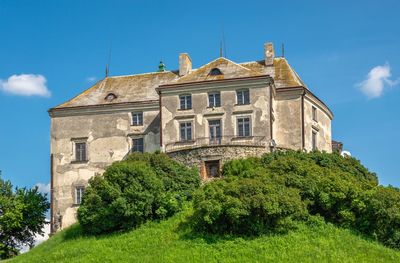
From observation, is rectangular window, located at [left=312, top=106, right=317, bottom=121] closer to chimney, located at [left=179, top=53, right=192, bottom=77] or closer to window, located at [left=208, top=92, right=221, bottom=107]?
window, located at [left=208, top=92, right=221, bottom=107]

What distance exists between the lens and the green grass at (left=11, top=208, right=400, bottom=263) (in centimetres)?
4666

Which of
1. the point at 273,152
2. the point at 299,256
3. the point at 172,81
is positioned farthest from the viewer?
the point at 172,81

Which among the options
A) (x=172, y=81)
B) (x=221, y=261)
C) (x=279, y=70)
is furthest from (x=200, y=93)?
(x=221, y=261)

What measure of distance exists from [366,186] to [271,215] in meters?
7.99

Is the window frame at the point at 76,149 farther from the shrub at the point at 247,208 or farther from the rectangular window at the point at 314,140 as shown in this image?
the rectangular window at the point at 314,140

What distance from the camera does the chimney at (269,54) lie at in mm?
65062

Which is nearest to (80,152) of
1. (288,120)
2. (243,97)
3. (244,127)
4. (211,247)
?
(244,127)

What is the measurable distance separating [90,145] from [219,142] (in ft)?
35.7

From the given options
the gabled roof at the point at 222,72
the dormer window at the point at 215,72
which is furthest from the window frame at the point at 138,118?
the dormer window at the point at 215,72

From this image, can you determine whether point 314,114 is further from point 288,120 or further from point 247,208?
point 247,208

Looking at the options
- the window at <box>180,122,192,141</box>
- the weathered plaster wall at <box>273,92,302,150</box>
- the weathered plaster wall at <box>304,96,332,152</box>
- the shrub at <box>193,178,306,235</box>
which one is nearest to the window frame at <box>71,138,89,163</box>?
the window at <box>180,122,192,141</box>

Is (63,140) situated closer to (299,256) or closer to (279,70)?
(279,70)

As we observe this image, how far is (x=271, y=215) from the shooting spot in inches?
1930

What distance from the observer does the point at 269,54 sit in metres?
65.2
